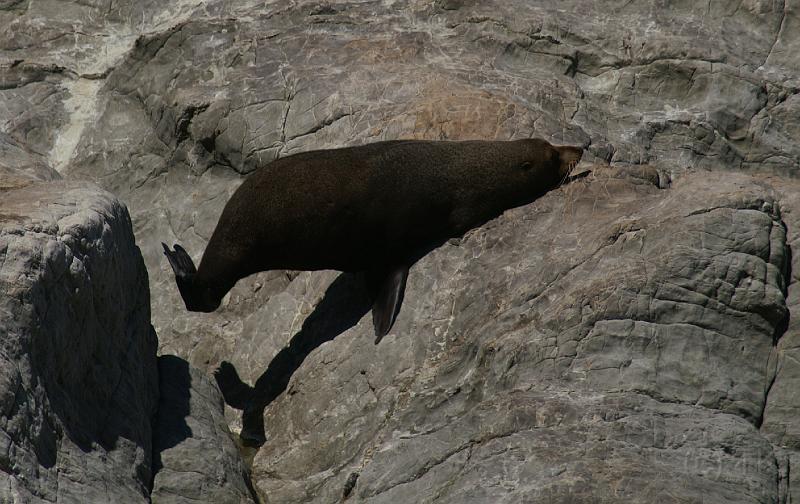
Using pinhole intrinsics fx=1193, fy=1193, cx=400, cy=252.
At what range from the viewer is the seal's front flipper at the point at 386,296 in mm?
8719

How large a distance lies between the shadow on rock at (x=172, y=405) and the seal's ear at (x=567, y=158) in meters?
3.33

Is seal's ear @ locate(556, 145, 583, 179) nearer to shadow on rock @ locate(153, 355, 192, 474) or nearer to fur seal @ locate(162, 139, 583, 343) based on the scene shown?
fur seal @ locate(162, 139, 583, 343)

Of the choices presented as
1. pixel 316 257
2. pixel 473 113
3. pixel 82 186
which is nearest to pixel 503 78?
pixel 473 113

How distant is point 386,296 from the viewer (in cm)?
887

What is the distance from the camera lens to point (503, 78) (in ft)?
35.8

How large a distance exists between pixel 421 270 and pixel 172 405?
83.1 inches

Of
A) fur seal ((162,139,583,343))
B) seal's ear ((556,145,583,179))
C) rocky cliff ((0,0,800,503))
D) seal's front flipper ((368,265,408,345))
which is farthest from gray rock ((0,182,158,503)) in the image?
seal's ear ((556,145,583,179))

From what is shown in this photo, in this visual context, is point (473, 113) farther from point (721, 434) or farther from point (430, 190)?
point (721, 434)

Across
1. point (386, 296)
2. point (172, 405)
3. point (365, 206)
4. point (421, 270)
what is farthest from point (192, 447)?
point (365, 206)

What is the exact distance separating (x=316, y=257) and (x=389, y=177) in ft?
2.78

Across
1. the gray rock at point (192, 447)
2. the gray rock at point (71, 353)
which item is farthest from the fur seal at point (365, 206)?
the gray rock at point (71, 353)

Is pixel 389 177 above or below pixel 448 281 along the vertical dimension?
above

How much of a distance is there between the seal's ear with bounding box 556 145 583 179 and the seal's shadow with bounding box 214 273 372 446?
182 centimetres

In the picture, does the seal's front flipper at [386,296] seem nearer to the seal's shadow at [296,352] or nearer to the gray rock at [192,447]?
the seal's shadow at [296,352]
